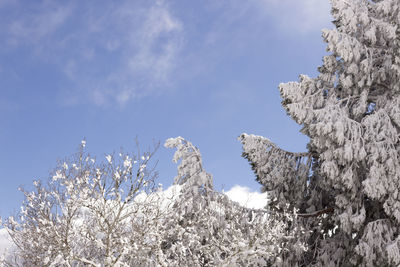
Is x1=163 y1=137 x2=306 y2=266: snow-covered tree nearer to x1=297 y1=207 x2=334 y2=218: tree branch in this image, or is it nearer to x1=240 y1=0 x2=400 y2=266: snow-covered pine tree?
x1=297 y1=207 x2=334 y2=218: tree branch

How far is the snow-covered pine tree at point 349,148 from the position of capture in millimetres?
9945

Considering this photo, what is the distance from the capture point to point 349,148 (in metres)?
10.0

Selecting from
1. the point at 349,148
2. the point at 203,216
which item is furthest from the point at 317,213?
the point at 203,216

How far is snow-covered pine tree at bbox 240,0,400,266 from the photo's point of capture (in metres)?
9.95

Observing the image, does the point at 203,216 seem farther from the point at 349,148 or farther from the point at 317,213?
the point at 349,148

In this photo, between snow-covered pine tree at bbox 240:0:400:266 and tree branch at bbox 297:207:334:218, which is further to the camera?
tree branch at bbox 297:207:334:218

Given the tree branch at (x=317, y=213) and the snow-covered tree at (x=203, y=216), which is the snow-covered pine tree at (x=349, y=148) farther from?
the snow-covered tree at (x=203, y=216)

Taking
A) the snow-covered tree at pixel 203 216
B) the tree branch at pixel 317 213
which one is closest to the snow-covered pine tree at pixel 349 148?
the tree branch at pixel 317 213

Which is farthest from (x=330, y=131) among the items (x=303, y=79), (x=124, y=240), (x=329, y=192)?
(x=124, y=240)

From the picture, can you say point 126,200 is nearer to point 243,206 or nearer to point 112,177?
point 112,177

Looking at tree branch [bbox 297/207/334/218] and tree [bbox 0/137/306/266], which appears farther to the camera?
tree branch [bbox 297/207/334/218]

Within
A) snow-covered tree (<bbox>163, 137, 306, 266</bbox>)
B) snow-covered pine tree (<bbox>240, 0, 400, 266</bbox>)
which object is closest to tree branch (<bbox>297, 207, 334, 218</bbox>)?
snow-covered pine tree (<bbox>240, 0, 400, 266</bbox>)

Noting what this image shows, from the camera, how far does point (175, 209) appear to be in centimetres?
1277

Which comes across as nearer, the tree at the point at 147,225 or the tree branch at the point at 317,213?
the tree at the point at 147,225
